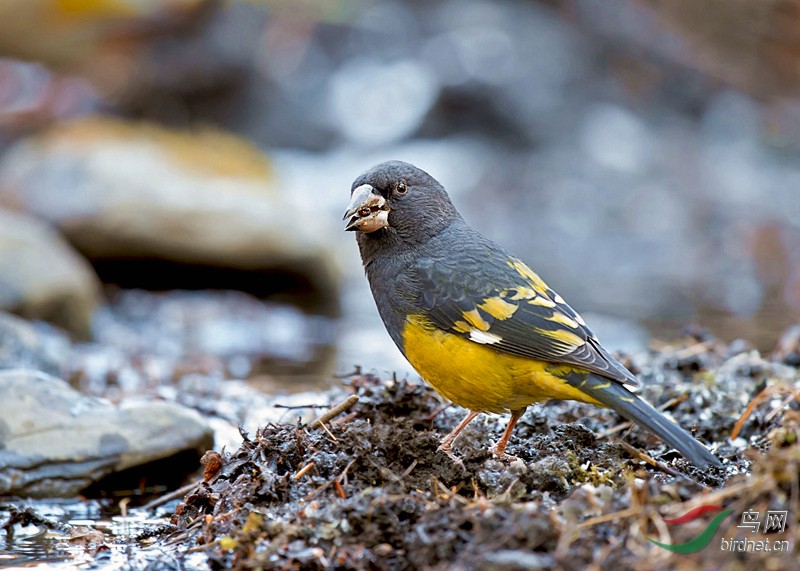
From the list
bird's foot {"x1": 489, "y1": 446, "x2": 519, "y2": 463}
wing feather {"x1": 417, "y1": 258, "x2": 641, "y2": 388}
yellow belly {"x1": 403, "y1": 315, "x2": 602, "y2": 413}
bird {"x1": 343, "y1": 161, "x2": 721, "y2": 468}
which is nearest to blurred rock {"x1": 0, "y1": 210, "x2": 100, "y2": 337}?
bird {"x1": 343, "y1": 161, "x2": 721, "y2": 468}

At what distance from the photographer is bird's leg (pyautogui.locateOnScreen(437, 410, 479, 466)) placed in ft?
14.1

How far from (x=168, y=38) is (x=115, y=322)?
10.5 m

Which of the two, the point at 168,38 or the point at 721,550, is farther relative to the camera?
the point at 168,38

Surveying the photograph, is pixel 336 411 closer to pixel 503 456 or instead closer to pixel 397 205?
pixel 503 456

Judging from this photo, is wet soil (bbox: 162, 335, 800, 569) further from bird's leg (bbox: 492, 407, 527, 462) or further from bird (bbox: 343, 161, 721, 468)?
bird (bbox: 343, 161, 721, 468)

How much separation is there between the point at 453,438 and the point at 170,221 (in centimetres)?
732

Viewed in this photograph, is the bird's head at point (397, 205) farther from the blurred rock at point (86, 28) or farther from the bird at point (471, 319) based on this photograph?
the blurred rock at point (86, 28)

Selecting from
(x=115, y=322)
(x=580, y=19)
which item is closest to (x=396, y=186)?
(x=115, y=322)

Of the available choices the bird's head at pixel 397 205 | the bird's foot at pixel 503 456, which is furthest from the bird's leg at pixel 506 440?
the bird's head at pixel 397 205

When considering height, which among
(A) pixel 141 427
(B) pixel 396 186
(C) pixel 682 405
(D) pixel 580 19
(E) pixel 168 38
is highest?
(D) pixel 580 19

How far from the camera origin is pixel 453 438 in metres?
4.83

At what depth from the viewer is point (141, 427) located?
221 inches

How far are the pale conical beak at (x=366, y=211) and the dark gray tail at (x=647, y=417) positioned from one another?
1.44 metres

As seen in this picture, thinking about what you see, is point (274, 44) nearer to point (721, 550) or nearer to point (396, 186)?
point (396, 186)
